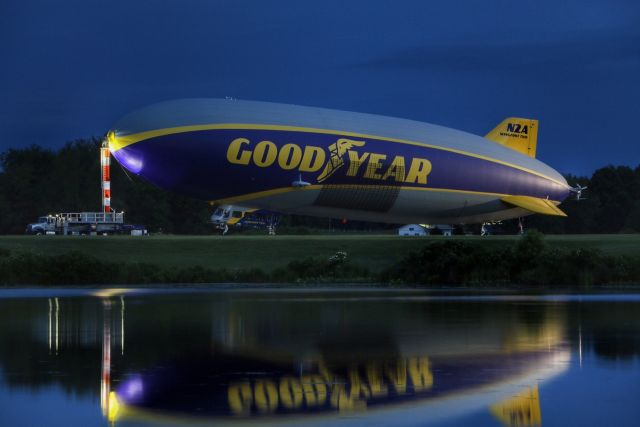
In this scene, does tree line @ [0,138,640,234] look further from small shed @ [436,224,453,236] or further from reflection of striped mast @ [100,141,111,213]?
small shed @ [436,224,453,236]

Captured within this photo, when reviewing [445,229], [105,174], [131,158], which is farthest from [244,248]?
[105,174]

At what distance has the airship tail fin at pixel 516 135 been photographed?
68.4m

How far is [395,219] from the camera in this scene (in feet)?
202

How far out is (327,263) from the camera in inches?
2100

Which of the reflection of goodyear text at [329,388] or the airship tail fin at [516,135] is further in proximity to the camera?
the airship tail fin at [516,135]

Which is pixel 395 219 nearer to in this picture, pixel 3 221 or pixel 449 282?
pixel 449 282

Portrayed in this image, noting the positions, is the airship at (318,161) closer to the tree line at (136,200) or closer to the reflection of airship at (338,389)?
the reflection of airship at (338,389)

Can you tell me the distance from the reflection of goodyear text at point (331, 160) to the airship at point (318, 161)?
5cm

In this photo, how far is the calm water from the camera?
1434 cm

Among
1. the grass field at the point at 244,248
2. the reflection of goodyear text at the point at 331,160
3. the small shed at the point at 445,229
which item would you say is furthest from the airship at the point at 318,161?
the small shed at the point at 445,229

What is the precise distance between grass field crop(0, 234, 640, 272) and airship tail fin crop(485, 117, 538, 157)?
26.0 ft

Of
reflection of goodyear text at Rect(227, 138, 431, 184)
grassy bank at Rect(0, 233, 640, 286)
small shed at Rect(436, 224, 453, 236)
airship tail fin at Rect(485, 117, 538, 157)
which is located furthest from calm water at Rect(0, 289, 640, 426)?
small shed at Rect(436, 224, 453, 236)

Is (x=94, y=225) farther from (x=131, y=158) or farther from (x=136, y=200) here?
(x=136, y=200)

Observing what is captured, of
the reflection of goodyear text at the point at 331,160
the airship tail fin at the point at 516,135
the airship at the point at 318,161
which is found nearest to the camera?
the airship at the point at 318,161
